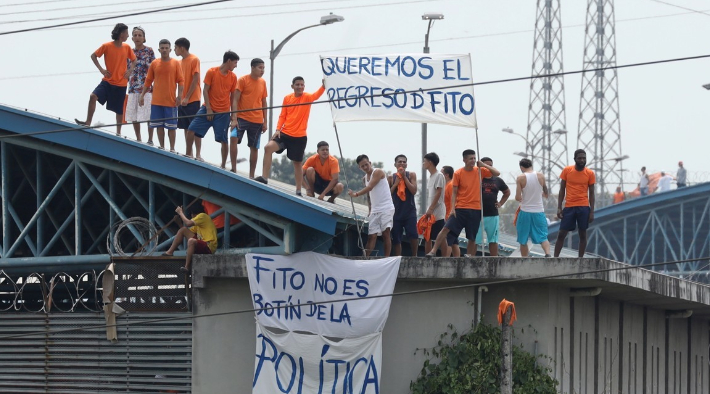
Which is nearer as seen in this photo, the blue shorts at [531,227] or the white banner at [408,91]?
the white banner at [408,91]

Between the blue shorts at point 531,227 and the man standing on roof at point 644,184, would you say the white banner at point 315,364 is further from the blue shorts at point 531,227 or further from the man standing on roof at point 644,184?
the man standing on roof at point 644,184

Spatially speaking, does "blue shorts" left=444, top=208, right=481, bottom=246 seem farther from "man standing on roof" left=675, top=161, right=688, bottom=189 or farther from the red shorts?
"man standing on roof" left=675, top=161, right=688, bottom=189

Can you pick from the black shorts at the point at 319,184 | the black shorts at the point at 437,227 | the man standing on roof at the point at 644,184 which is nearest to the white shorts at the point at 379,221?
the black shorts at the point at 437,227

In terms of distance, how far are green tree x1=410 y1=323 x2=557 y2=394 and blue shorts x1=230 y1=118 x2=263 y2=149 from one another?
14.6ft

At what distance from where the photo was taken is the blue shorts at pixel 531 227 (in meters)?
18.5

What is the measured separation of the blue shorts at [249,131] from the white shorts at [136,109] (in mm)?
1530

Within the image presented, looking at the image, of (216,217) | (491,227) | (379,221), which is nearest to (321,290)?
(379,221)

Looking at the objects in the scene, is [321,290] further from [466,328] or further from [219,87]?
[219,87]

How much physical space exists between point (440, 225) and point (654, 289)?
11.2ft

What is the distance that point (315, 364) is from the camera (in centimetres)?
1780

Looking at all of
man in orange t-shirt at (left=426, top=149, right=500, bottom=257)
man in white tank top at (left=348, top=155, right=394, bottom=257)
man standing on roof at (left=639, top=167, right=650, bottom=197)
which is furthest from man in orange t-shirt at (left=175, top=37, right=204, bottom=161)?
man standing on roof at (left=639, top=167, right=650, bottom=197)

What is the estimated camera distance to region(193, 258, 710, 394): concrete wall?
17.5 m

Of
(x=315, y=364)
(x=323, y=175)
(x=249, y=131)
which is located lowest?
(x=315, y=364)

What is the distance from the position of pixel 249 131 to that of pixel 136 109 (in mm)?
2020
